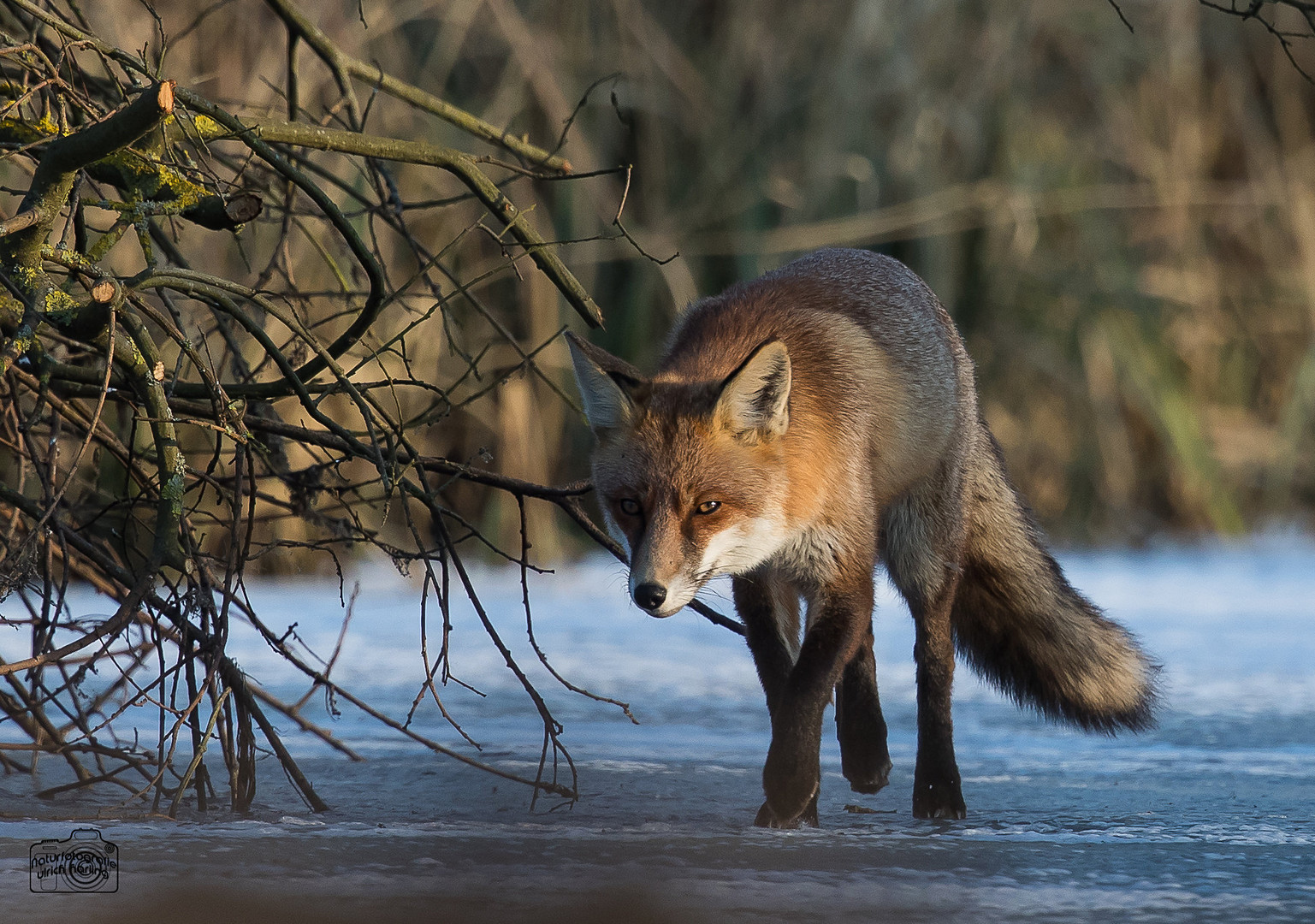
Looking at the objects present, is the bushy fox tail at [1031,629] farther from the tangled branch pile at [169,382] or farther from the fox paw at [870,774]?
the tangled branch pile at [169,382]

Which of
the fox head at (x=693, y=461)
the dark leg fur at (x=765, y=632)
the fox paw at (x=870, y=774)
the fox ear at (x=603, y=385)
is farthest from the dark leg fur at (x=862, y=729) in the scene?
the fox ear at (x=603, y=385)

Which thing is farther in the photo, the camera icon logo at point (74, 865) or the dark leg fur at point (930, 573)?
the dark leg fur at point (930, 573)

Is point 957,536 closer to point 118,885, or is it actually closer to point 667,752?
point 667,752

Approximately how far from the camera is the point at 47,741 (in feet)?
9.53

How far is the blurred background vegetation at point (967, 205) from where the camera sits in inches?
314

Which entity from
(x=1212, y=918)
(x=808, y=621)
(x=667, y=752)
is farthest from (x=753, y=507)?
(x=1212, y=918)

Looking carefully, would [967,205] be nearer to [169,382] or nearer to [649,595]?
[649,595]

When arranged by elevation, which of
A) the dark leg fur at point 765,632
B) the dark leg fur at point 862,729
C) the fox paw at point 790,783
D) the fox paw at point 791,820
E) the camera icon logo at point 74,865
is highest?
the dark leg fur at point 765,632

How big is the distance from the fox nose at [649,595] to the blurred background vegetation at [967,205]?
4579mm

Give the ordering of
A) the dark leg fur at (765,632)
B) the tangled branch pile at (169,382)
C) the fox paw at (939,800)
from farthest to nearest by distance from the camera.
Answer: the dark leg fur at (765,632)
the fox paw at (939,800)
the tangled branch pile at (169,382)

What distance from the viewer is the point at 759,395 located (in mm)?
3270

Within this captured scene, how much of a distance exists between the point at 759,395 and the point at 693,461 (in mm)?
210

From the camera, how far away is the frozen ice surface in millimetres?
2416

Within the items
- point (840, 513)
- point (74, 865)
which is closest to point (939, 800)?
point (840, 513)
